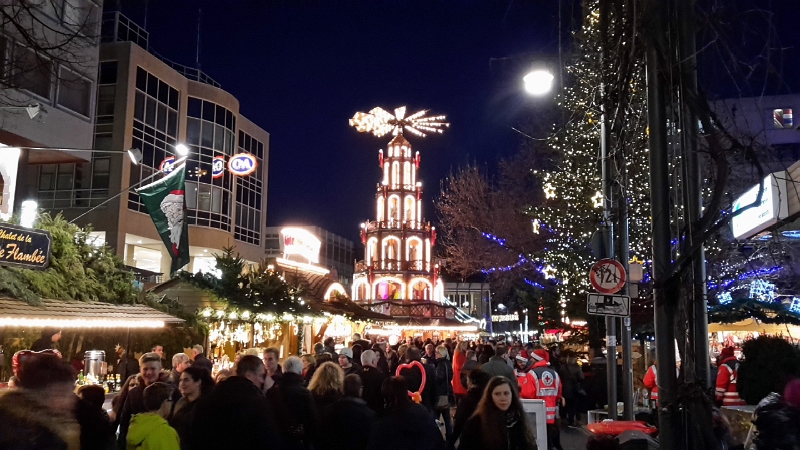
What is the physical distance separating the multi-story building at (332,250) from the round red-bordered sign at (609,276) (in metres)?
62.7

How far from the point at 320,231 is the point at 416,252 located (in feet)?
62.3

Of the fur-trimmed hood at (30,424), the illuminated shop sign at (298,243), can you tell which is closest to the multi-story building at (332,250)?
the illuminated shop sign at (298,243)

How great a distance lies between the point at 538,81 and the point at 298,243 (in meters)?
23.7

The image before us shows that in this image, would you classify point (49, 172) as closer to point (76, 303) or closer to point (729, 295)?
point (76, 303)

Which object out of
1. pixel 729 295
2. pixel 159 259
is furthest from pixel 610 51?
pixel 159 259

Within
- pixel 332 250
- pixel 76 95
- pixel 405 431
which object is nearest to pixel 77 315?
pixel 405 431

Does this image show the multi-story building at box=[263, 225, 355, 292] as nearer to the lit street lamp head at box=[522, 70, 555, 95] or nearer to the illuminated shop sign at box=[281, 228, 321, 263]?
the illuminated shop sign at box=[281, 228, 321, 263]

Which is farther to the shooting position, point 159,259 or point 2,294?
point 159,259

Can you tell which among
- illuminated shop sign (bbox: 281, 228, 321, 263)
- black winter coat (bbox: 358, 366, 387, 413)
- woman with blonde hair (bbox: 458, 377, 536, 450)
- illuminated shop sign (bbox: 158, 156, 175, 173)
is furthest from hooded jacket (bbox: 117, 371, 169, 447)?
illuminated shop sign (bbox: 281, 228, 321, 263)

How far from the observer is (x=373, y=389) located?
23.9ft

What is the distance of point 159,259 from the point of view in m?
37.1

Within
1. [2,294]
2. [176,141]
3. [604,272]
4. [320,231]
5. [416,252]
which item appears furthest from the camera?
[320,231]

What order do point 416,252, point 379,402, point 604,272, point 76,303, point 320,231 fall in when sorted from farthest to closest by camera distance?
point 320,231
point 416,252
point 76,303
point 604,272
point 379,402

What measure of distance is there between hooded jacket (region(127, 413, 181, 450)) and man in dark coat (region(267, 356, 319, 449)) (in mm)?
1201
